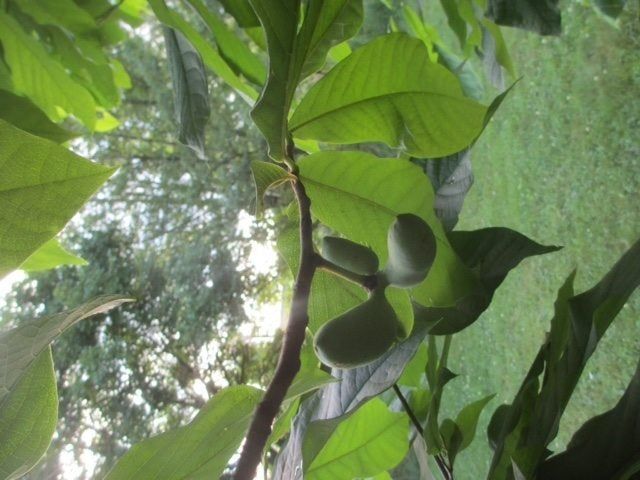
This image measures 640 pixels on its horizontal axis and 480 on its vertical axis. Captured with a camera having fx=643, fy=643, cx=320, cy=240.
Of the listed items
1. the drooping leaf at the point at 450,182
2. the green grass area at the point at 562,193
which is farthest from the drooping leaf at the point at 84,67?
the green grass area at the point at 562,193

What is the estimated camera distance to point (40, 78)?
102 centimetres

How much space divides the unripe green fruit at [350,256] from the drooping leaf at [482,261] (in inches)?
Result: 5.7

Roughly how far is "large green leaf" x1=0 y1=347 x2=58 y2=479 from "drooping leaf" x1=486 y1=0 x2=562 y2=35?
69cm

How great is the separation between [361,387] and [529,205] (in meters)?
2.41

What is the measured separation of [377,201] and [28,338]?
289 mm

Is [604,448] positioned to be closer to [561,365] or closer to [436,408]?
[561,365]

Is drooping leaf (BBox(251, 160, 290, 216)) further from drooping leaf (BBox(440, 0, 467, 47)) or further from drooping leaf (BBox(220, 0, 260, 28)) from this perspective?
drooping leaf (BBox(440, 0, 467, 47))

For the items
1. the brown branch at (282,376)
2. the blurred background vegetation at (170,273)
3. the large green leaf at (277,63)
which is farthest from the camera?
the blurred background vegetation at (170,273)

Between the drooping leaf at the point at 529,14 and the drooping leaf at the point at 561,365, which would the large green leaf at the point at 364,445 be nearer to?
the drooping leaf at the point at 561,365

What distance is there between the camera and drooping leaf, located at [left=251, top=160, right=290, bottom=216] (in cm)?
48

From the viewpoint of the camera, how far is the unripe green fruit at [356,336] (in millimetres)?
434

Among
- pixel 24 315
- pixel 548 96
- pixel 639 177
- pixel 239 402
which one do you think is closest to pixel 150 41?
pixel 24 315

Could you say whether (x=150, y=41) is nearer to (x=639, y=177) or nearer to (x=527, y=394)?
(x=639, y=177)

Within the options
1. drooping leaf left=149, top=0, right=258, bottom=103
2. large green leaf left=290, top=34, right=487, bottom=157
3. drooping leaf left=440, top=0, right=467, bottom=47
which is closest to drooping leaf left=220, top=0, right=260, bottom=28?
drooping leaf left=149, top=0, right=258, bottom=103
